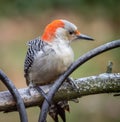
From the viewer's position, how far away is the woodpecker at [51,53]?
228 cm

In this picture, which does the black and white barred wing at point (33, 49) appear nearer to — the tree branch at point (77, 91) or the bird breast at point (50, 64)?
the bird breast at point (50, 64)

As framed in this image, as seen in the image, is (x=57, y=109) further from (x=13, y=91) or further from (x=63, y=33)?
(x=63, y=33)

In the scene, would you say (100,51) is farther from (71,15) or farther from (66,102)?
(71,15)

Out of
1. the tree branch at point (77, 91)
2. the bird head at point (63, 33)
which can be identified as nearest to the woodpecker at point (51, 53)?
the bird head at point (63, 33)

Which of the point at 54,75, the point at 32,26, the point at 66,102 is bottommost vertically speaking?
the point at 66,102

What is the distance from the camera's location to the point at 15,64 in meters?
6.56

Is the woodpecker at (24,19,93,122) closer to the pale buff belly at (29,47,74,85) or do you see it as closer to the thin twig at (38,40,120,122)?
the pale buff belly at (29,47,74,85)

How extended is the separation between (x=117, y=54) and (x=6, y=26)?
7.50 ft

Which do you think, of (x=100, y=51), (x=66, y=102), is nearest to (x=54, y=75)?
(x=66, y=102)

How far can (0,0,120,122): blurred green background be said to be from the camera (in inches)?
224

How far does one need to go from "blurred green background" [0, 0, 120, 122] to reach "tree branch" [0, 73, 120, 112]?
10.9 ft

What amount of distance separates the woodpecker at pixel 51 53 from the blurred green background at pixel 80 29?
2.88 m

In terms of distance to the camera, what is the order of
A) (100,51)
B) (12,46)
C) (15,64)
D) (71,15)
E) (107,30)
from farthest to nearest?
1. (71,15)
2. (107,30)
3. (12,46)
4. (15,64)
5. (100,51)

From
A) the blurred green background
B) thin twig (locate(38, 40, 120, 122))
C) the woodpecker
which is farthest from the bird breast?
the blurred green background
